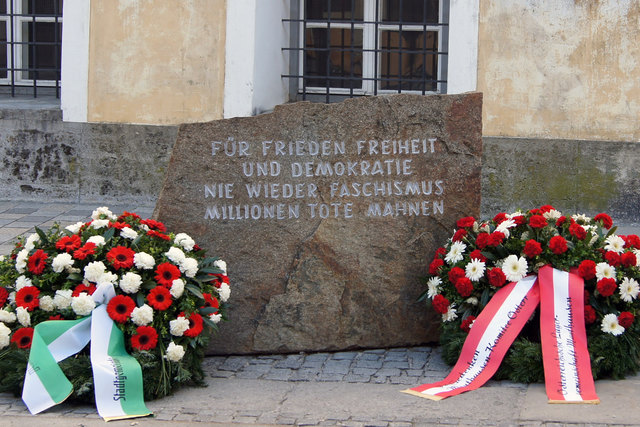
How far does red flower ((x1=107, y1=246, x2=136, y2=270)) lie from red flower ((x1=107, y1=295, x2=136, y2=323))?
0.54 ft

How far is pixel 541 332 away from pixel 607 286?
1.28 feet

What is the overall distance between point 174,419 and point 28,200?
5011 mm

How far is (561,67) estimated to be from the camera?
25.5 feet

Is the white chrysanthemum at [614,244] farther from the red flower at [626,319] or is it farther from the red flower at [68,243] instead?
the red flower at [68,243]

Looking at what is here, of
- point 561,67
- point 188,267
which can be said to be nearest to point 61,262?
point 188,267

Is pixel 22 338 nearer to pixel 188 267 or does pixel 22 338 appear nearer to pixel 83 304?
pixel 83 304

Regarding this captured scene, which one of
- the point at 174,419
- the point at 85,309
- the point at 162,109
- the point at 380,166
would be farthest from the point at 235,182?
the point at 162,109

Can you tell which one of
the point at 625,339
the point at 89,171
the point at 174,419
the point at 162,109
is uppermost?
the point at 162,109

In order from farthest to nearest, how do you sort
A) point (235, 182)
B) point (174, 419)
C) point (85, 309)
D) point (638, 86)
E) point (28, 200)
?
point (28, 200) → point (638, 86) → point (235, 182) → point (85, 309) → point (174, 419)

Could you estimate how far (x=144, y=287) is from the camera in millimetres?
4332

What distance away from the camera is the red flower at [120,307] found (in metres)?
4.20

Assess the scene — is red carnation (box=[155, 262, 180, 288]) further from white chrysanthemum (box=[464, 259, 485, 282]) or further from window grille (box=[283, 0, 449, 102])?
window grille (box=[283, 0, 449, 102])

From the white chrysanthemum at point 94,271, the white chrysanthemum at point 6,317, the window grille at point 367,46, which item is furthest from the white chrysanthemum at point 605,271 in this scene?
the window grille at point 367,46

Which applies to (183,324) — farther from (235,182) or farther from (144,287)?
(235,182)
